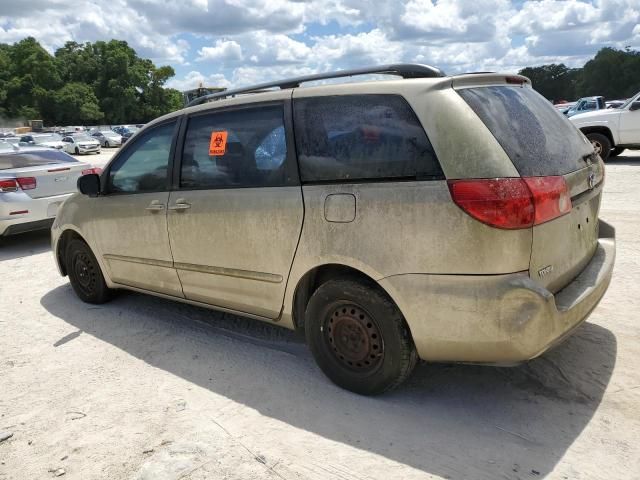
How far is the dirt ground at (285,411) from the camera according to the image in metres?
2.64

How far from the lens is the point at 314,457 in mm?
2721

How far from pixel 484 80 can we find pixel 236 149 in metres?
1.65

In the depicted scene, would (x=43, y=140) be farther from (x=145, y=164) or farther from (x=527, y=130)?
(x=527, y=130)

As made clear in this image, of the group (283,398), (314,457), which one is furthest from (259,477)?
(283,398)

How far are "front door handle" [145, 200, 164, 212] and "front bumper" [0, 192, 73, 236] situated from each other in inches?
157

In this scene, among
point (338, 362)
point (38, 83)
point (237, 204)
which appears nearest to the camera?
point (338, 362)

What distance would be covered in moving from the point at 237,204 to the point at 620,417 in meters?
2.53

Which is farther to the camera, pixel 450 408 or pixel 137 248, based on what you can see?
pixel 137 248

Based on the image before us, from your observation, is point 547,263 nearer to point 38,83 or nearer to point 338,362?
point 338,362

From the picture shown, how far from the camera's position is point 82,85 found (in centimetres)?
9006

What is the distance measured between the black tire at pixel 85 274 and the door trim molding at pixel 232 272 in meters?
1.34

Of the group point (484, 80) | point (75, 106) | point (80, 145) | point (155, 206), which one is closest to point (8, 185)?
point (155, 206)

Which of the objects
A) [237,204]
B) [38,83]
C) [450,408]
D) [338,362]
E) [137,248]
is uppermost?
[38,83]

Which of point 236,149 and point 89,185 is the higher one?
point 236,149
